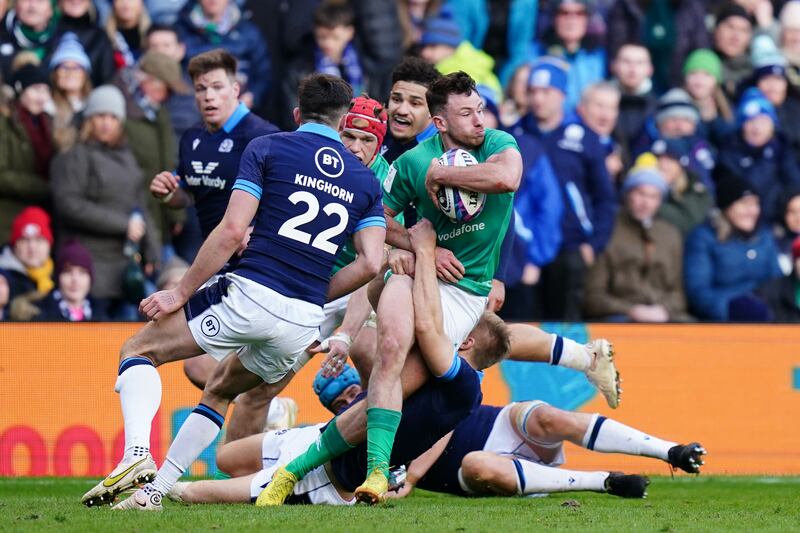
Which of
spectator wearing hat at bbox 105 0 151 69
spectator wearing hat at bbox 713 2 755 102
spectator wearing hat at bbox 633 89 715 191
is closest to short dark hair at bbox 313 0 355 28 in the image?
spectator wearing hat at bbox 105 0 151 69

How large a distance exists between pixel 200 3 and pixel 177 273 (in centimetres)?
294

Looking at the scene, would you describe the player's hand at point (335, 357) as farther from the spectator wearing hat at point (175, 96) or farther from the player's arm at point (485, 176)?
the spectator wearing hat at point (175, 96)

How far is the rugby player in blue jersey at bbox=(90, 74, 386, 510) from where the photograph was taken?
7.47 m

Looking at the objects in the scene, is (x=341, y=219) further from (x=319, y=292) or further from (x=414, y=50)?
(x=414, y=50)

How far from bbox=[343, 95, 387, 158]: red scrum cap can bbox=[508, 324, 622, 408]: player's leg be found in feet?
5.65

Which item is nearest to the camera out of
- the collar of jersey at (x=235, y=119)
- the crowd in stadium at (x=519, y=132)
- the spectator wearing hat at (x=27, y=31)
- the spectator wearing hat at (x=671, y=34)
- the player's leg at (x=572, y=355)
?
the collar of jersey at (x=235, y=119)

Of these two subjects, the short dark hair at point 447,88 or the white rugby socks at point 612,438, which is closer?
the short dark hair at point 447,88

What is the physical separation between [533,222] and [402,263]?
5498 mm

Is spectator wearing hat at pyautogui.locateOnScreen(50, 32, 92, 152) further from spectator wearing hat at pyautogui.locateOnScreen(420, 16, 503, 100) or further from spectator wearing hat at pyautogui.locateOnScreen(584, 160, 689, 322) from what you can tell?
spectator wearing hat at pyautogui.locateOnScreen(584, 160, 689, 322)

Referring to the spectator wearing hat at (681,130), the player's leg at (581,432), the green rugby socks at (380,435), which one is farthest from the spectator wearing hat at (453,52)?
the green rugby socks at (380,435)

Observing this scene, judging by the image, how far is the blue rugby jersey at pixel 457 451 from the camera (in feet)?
29.1

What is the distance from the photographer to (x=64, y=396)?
11312 millimetres

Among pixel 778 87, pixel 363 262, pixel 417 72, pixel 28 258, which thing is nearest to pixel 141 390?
pixel 363 262

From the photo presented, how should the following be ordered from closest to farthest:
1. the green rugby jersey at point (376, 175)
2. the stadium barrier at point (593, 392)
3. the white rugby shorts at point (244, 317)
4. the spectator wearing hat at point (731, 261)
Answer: the white rugby shorts at point (244, 317), the green rugby jersey at point (376, 175), the stadium barrier at point (593, 392), the spectator wearing hat at point (731, 261)
